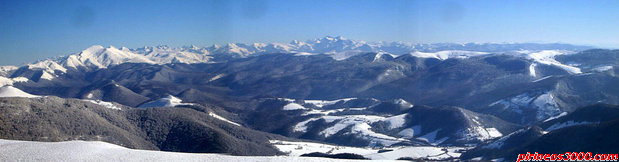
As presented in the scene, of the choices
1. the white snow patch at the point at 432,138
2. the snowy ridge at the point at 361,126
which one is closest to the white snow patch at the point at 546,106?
the white snow patch at the point at 432,138

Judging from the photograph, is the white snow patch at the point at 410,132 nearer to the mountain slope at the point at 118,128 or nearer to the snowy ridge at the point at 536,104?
the snowy ridge at the point at 536,104

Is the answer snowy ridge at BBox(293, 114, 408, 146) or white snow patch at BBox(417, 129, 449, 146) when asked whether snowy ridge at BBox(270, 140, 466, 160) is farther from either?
white snow patch at BBox(417, 129, 449, 146)

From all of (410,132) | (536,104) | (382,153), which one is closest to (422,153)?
(382,153)

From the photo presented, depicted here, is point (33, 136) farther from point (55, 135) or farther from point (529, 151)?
point (529, 151)

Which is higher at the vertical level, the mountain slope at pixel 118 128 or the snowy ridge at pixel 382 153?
the mountain slope at pixel 118 128

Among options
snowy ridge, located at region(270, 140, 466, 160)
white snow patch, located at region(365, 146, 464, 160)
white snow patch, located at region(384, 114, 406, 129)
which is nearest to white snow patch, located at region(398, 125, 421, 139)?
white snow patch, located at region(384, 114, 406, 129)

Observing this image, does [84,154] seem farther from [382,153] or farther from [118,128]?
[382,153]

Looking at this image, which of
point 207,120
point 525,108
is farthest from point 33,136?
point 525,108

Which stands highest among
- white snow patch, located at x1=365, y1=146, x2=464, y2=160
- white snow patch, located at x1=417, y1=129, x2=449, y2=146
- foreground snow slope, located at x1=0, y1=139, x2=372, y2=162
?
foreground snow slope, located at x1=0, y1=139, x2=372, y2=162
